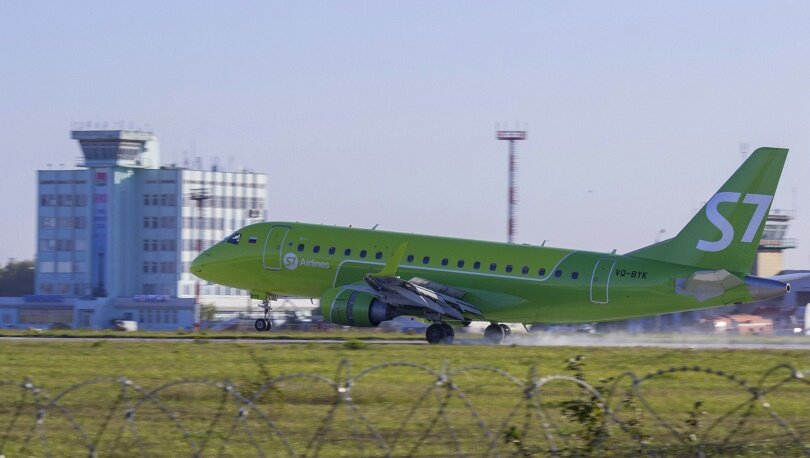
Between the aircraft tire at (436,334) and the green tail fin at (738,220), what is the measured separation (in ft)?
26.8

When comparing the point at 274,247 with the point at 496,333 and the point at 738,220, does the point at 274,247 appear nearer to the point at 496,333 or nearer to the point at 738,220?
the point at 496,333

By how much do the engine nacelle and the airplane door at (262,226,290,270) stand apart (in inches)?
179

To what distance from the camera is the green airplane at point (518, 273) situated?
40.5 m

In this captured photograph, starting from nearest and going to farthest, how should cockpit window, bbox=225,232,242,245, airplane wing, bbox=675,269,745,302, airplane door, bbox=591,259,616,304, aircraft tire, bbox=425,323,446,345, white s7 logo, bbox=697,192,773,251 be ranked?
1. airplane wing, bbox=675,269,745,302
2. white s7 logo, bbox=697,192,773,251
3. airplane door, bbox=591,259,616,304
4. aircraft tire, bbox=425,323,446,345
5. cockpit window, bbox=225,232,242,245

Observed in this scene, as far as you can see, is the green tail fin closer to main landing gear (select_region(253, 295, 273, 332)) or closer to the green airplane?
the green airplane

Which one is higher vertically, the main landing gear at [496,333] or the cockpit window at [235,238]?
the cockpit window at [235,238]

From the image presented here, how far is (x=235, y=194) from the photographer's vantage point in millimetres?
175125

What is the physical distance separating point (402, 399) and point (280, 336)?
2331 cm

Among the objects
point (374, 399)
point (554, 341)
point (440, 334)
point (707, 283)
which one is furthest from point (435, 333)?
point (374, 399)

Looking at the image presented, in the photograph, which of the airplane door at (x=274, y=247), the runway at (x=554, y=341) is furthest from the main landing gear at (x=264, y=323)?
the runway at (x=554, y=341)

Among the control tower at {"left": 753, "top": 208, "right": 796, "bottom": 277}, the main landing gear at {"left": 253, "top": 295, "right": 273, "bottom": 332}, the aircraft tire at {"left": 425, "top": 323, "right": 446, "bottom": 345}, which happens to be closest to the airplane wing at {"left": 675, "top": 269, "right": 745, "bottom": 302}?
the aircraft tire at {"left": 425, "top": 323, "right": 446, "bottom": 345}

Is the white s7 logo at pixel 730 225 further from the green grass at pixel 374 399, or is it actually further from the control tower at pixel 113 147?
the control tower at pixel 113 147

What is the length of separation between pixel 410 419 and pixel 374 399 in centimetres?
296

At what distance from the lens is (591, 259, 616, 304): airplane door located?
41.6 m
